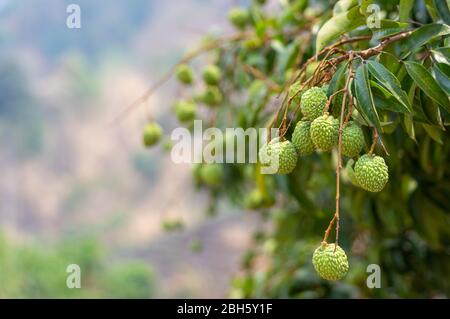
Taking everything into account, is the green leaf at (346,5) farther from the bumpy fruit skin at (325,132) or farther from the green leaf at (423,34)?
the bumpy fruit skin at (325,132)

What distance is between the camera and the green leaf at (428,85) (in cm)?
71

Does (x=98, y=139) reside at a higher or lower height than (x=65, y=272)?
higher

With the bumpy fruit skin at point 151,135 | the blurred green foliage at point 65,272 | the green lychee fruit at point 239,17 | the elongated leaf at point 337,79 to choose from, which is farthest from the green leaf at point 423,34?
the blurred green foliage at point 65,272

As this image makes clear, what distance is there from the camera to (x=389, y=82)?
2.21 ft

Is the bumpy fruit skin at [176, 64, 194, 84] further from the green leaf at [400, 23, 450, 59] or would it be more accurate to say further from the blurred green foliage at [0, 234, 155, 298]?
the blurred green foliage at [0, 234, 155, 298]

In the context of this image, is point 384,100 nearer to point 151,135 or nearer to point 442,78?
point 442,78

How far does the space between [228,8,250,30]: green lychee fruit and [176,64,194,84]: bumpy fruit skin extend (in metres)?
0.17

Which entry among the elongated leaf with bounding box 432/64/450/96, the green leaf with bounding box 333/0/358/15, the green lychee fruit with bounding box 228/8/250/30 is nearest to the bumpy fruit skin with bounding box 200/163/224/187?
the green lychee fruit with bounding box 228/8/250/30

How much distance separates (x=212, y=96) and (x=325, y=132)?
921 millimetres

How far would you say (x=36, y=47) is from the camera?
834 centimetres

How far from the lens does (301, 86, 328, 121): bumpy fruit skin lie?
0.65m

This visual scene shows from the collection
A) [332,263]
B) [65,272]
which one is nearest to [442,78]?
[332,263]

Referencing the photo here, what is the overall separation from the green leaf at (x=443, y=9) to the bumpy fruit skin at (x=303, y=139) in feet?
0.90
